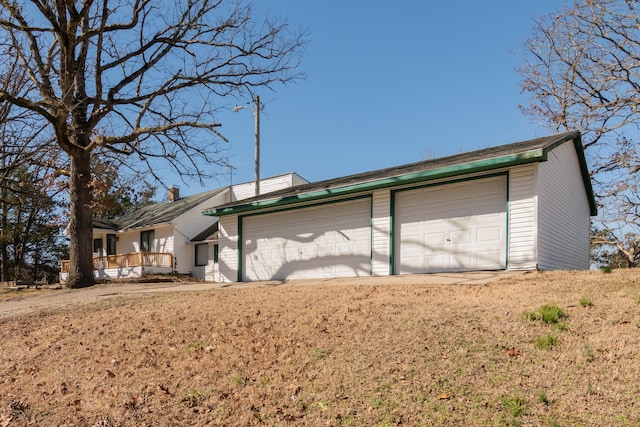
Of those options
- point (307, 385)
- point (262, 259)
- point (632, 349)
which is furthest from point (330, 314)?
point (262, 259)

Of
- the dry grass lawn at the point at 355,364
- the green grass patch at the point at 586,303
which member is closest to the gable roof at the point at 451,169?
the dry grass lawn at the point at 355,364

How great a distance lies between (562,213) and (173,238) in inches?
821

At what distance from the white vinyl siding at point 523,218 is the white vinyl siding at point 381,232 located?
10.6 feet

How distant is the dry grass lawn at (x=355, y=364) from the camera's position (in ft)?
13.3

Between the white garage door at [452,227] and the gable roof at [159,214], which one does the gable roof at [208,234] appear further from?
the white garage door at [452,227]

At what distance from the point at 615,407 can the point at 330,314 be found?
12.5 ft

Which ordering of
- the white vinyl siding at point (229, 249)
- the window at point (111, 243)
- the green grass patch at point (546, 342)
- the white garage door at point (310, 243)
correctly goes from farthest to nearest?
1. the window at point (111, 243)
2. the white vinyl siding at point (229, 249)
3. the white garage door at point (310, 243)
4. the green grass patch at point (546, 342)

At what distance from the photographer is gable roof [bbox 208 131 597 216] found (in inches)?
415

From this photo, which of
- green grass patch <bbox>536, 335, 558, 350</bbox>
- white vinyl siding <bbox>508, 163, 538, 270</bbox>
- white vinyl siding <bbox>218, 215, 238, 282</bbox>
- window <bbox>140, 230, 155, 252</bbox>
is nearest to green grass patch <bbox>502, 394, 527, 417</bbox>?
green grass patch <bbox>536, 335, 558, 350</bbox>

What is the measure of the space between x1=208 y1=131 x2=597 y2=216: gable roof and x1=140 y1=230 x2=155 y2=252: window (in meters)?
13.3

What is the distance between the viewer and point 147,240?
1146 inches

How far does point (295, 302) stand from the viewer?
8156 millimetres

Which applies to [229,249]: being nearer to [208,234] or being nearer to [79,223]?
[79,223]

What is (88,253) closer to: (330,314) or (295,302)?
(295,302)
